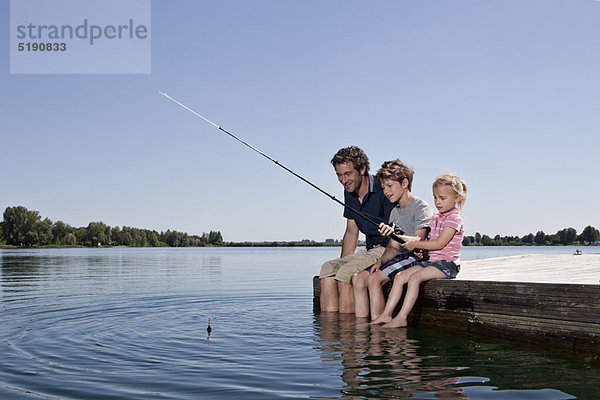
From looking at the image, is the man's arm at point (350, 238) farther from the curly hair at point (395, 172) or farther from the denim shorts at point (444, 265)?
the denim shorts at point (444, 265)

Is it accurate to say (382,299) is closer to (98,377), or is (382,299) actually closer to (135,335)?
(135,335)

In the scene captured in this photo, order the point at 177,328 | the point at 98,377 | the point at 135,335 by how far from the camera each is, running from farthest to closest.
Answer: the point at 177,328 < the point at 135,335 < the point at 98,377

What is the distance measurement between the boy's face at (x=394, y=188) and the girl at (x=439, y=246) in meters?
0.34

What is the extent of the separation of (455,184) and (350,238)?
1618mm

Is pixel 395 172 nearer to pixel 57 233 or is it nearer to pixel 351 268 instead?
pixel 351 268

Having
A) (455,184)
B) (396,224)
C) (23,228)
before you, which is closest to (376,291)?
(396,224)

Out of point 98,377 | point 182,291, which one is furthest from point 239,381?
point 182,291

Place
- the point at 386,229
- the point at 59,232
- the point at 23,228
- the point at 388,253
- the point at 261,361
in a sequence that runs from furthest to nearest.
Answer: the point at 59,232
the point at 23,228
the point at 388,253
the point at 386,229
the point at 261,361

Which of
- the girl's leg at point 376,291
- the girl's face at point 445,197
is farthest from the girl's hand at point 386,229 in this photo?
the girl's leg at point 376,291

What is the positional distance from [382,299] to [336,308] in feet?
3.19

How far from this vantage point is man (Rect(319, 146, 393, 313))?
588 centimetres

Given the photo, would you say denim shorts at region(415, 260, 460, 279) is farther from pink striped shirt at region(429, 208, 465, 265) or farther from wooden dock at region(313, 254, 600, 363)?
wooden dock at region(313, 254, 600, 363)

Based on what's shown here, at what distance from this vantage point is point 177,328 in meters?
6.07

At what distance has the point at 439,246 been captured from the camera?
5.26 m
